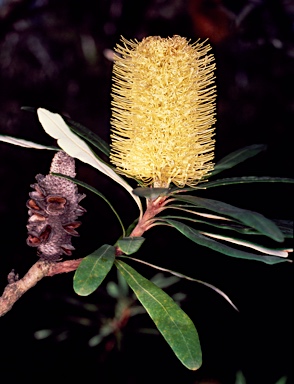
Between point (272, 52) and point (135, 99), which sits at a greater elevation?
point (272, 52)

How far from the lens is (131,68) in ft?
2.46

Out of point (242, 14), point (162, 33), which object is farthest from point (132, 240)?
point (162, 33)

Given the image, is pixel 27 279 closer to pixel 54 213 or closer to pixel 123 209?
pixel 54 213

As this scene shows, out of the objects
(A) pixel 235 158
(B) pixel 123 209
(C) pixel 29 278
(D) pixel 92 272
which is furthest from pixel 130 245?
(B) pixel 123 209

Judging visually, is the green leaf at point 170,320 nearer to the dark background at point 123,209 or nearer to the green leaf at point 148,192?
the green leaf at point 148,192

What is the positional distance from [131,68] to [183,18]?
1.07 m

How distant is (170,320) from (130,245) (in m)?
0.13

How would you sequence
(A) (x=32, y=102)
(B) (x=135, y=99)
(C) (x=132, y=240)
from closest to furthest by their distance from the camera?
(C) (x=132, y=240) < (B) (x=135, y=99) < (A) (x=32, y=102)

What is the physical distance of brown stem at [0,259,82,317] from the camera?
24.4 inches

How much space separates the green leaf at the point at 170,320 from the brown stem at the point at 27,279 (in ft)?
0.33

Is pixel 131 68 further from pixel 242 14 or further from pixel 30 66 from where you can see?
pixel 30 66

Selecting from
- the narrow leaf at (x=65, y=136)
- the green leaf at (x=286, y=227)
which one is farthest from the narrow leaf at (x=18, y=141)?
the green leaf at (x=286, y=227)

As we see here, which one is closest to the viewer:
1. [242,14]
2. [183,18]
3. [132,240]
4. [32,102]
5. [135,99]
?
[132,240]

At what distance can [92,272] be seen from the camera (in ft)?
1.95
